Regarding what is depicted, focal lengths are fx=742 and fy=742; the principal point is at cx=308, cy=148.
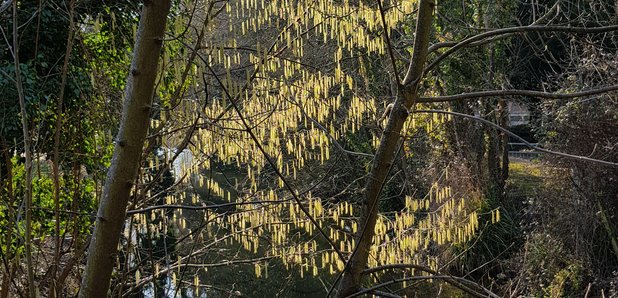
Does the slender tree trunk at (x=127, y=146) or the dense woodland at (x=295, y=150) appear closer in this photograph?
the slender tree trunk at (x=127, y=146)

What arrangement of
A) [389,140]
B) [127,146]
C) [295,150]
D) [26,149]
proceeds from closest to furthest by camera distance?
1. [127,146]
2. [26,149]
3. [389,140]
4. [295,150]

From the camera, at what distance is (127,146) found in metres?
1.60

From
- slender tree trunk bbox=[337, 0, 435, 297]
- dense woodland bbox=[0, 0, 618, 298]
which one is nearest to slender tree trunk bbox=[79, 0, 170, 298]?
dense woodland bbox=[0, 0, 618, 298]

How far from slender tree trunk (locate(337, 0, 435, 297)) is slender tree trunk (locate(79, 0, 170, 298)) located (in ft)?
1.91

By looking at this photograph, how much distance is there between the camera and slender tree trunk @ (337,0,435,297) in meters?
1.85

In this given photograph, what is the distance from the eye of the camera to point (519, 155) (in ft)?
50.0

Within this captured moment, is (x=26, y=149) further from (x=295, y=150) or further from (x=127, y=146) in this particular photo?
(x=295, y=150)

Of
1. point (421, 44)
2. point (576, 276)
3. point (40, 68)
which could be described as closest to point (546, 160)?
point (576, 276)

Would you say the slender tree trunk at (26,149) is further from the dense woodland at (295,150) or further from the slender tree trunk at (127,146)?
the slender tree trunk at (127,146)

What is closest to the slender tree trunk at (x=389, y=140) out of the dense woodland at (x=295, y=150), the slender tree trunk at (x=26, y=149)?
the dense woodland at (x=295, y=150)

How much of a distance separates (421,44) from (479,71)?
9.88 meters

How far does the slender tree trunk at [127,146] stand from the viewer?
1.54 metres

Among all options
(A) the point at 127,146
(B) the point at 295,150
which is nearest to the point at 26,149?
(A) the point at 127,146

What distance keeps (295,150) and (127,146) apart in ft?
13.0
